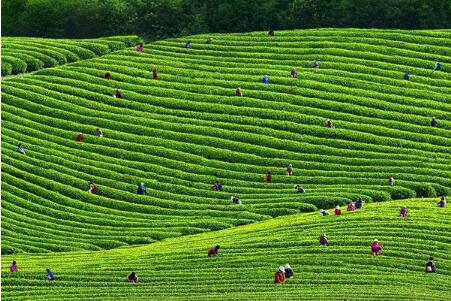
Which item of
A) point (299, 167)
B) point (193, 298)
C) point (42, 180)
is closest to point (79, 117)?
point (42, 180)

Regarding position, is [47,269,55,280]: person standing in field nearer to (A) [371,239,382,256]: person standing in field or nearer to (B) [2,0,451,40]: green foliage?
(A) [371,239,382,256]: person standing in field

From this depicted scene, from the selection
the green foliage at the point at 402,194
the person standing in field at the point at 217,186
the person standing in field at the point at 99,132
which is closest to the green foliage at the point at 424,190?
the green foliage at the point at 402,194

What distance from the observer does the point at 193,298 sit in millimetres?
56781

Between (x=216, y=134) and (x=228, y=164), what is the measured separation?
164 inches

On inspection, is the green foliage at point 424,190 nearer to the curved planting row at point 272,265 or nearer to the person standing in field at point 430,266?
the curved planting row at point 272,265

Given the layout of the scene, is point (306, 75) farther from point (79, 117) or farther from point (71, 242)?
point (71, 242)

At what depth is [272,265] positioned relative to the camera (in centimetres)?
6144

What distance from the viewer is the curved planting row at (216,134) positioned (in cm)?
7550

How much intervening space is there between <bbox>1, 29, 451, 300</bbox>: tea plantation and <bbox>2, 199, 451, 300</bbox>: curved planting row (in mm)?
126

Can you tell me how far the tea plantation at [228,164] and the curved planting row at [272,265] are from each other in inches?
5.0

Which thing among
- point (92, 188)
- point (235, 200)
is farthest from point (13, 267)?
point (235, 200)

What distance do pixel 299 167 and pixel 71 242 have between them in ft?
50.7

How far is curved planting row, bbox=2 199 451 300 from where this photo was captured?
57.9 meters

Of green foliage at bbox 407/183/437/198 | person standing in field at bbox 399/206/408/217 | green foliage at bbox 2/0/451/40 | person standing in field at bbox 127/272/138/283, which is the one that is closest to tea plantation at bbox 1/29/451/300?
green foliage at bbox 407/183/437/198
